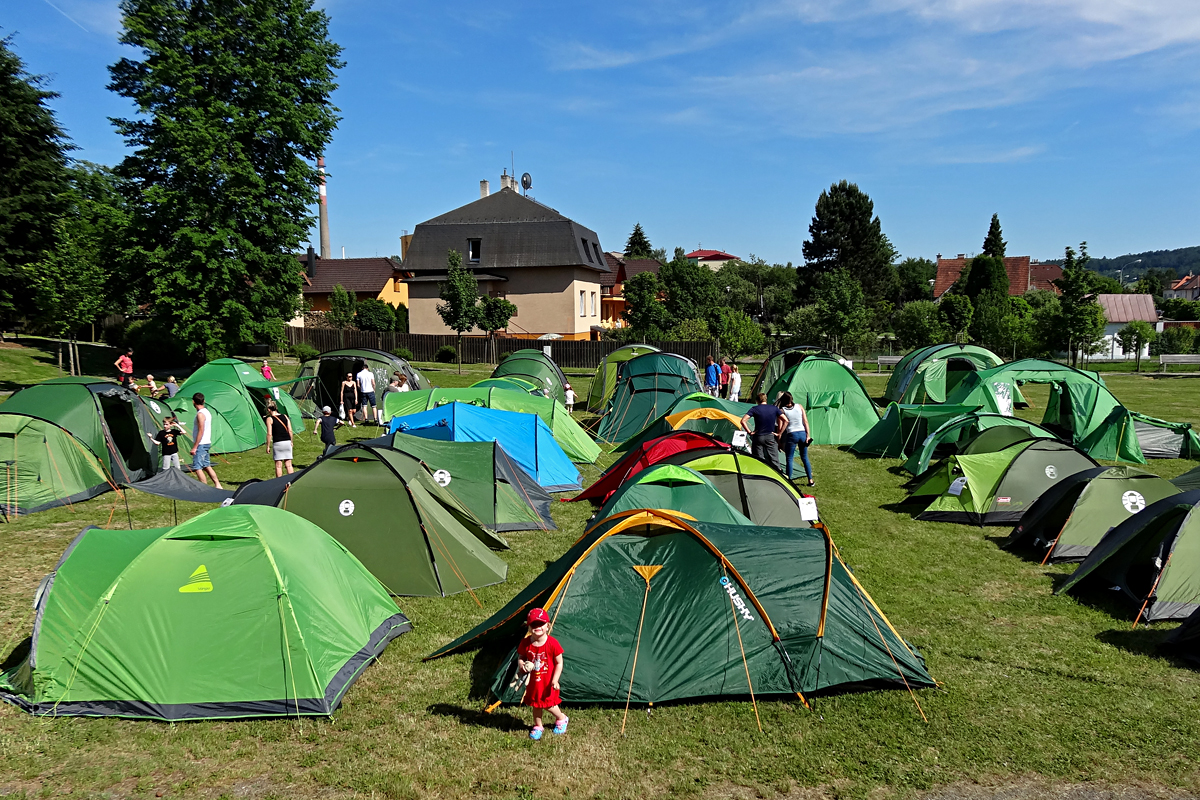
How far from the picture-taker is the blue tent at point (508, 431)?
13.5 meters

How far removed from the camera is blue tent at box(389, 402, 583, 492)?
13453 mm

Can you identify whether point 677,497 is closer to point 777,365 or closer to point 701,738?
point 701,738

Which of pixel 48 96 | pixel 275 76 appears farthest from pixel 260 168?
pixel 48 96

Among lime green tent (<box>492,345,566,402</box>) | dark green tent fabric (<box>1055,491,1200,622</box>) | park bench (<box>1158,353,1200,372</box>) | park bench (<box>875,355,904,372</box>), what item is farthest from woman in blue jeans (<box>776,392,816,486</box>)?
park bench (<box>1158,353,1200,372</box>)

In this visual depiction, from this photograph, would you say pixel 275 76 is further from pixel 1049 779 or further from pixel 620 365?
pixel 1049 779

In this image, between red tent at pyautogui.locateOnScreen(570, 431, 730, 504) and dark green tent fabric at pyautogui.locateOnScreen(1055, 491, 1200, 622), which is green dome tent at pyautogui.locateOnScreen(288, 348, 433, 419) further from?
dark green tent fabric at pyautogui.locateOnScreen(1055, 491, 1200, 622)

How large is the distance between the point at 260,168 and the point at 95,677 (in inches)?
929

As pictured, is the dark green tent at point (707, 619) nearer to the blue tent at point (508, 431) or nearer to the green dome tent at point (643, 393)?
the blue tent at point (508, 431)

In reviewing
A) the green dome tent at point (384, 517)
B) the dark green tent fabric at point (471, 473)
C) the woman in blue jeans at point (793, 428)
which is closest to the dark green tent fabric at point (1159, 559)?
the woman in blue jeans at point (793, 428)

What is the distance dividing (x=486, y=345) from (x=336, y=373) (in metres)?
17.7

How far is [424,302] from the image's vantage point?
45688 millimetres

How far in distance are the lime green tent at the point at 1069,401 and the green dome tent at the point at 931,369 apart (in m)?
2.25

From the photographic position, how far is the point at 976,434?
567 inches

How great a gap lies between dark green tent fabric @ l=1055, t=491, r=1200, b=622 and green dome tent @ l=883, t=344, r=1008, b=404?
45.7ft
